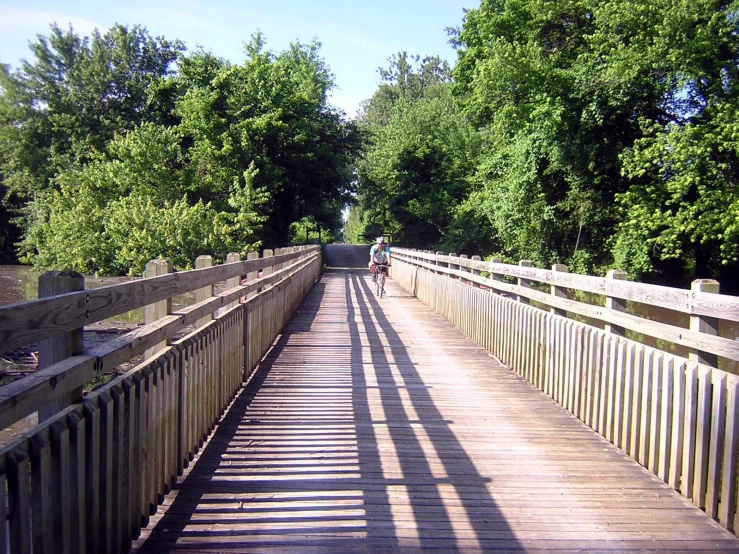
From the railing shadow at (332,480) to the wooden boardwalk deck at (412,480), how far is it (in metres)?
0.01

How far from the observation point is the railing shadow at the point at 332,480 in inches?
140

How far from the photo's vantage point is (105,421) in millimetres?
2984

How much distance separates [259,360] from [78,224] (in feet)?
80.7

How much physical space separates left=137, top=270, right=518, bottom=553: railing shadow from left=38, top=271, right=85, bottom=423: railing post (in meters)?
1.01

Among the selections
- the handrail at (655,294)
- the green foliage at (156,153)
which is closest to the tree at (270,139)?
the green foliage at (156,153)

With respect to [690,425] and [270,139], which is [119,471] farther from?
[270,139]

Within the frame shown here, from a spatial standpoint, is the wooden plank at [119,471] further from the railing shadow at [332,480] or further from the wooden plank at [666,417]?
the wooden plank at [666,417]

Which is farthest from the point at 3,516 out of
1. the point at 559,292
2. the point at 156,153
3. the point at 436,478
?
the point at 156,153

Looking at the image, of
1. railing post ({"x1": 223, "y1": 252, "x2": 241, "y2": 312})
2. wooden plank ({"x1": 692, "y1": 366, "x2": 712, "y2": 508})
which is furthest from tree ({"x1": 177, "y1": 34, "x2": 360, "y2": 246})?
wooden plank ({"x1": 692, "y1": 366, "x2": 712, "y2": 508})

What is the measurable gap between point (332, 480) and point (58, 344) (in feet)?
7.00

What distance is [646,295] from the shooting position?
513cm

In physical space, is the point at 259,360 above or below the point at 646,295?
below

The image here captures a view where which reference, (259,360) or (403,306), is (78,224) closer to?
(403,306)

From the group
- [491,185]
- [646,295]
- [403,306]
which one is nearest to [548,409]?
[646,295]
